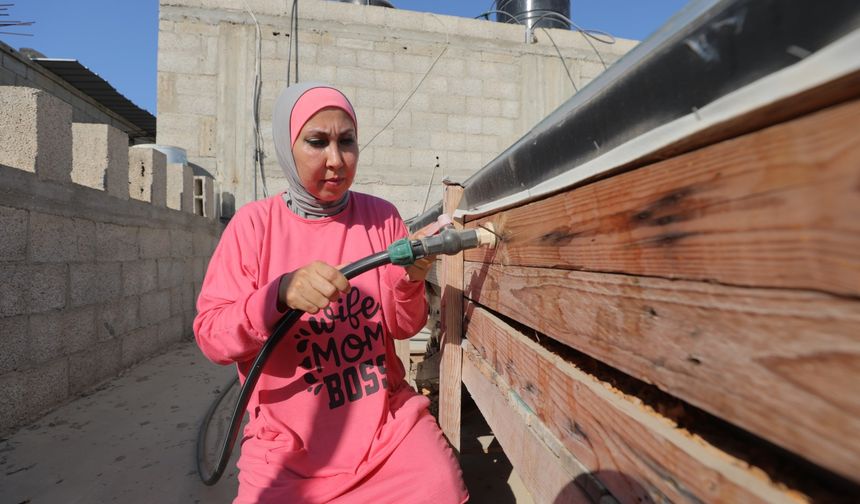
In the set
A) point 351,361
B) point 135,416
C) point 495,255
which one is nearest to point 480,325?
point 495,255

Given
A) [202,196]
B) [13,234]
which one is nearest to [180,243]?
[202,196]

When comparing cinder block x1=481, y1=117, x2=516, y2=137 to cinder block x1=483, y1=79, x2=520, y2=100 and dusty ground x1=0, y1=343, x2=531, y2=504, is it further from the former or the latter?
dusty ground x1=0, y1=343, x2=531, y2=504

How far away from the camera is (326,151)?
1.67 m

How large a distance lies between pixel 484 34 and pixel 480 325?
6.73 meters

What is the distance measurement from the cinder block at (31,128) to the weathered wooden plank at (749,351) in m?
3.31

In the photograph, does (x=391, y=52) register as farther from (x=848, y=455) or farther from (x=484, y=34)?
(x=848, y=455)

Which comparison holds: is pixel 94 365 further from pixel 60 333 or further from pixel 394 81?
pixel 394 81

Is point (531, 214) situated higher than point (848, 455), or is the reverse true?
point (531, 214)

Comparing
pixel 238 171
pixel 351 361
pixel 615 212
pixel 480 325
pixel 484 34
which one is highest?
pixel 484 34

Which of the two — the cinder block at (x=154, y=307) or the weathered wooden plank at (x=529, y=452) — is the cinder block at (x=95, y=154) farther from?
the weathered wooden plank at (x=529, y=452)

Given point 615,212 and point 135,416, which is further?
point 135,416

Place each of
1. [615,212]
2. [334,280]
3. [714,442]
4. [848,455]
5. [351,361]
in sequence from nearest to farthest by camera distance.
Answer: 1. [848,455]
2. [714,442]
3. [615,212]
4. [334,280]
5. [351,361]

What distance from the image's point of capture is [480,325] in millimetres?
1777

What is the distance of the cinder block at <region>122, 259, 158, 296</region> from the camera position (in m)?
3.89
